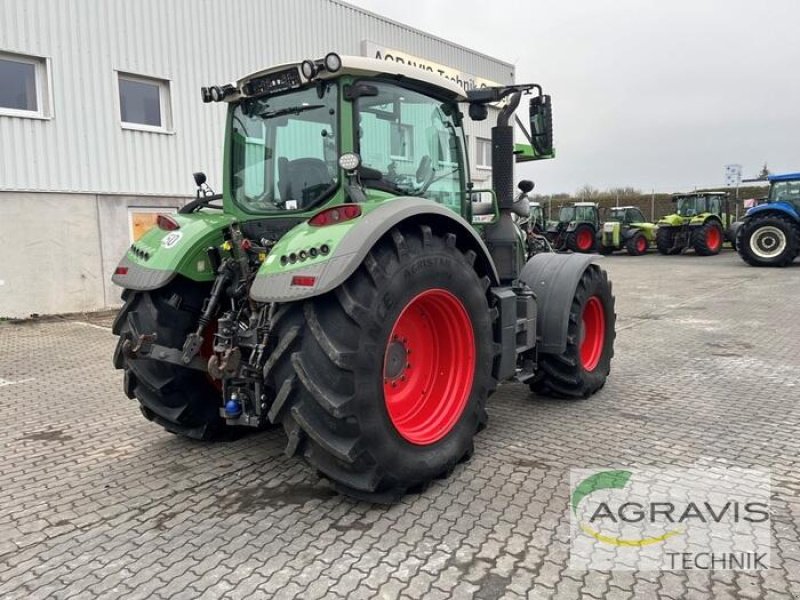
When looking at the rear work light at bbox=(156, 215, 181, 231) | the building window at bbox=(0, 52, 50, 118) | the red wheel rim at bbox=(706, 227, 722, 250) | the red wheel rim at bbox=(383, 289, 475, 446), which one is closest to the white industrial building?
the building window at bbox=(0, 52, 50, 118)

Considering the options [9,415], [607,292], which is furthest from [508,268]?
[9,415]

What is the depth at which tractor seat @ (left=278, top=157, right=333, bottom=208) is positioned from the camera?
3.59 metres

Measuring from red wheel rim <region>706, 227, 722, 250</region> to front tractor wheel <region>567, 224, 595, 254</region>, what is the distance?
4034mm

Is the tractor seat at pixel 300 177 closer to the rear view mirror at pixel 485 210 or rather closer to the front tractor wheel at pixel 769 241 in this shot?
the rear view mirror at pixel 485 210

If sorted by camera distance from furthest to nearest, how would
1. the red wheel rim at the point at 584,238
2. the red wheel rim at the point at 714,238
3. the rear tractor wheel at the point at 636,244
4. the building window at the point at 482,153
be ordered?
the red wheel rim at the point at 584,238 → the rear tractor wheel at the point at 636,244 → the red wheel rim at the point at 714,238 → the building window at the point at 482,153

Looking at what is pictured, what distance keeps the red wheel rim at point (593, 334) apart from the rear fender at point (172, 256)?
10.4ft

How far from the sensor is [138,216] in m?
11.1

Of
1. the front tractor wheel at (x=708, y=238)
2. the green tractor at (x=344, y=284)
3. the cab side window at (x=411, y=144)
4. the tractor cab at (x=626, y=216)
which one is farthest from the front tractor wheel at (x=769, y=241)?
the cab side window at (x=411, y=144)

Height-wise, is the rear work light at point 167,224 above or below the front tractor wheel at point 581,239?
above

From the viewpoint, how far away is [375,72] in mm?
3502

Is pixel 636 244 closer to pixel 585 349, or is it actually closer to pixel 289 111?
pixel 585 349

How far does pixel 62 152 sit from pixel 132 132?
51.0 inches

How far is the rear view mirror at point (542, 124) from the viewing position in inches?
168

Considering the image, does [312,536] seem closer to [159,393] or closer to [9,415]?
[159,393]
